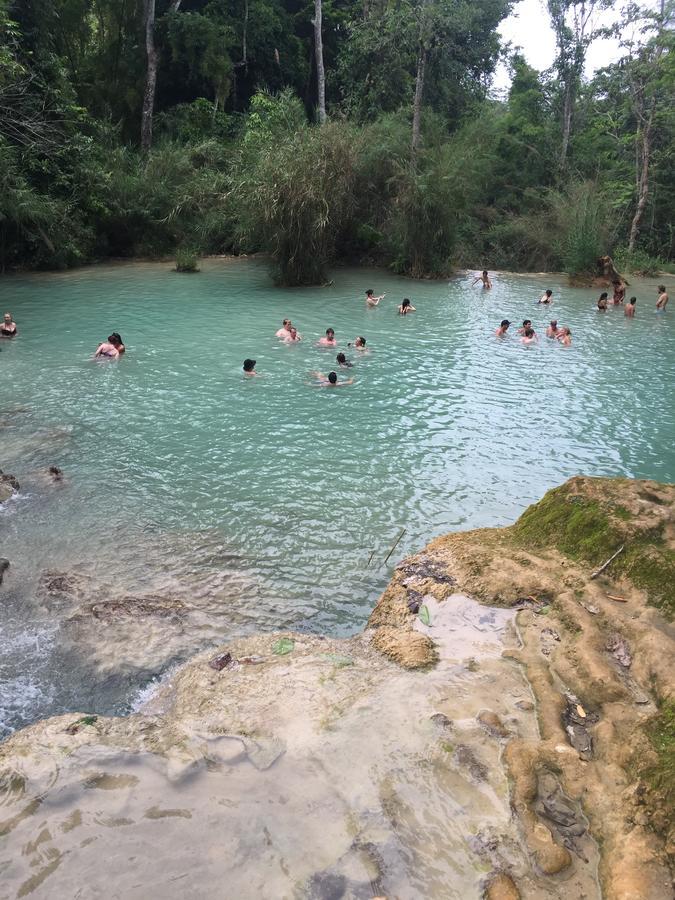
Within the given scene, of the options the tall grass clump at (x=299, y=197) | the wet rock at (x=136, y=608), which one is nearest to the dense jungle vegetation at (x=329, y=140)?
the tall grass clump at (x=299, y=197)

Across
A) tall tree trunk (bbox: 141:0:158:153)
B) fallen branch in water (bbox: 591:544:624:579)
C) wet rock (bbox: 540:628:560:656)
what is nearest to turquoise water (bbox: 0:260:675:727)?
wet rock (bbox: 540:628:560:656)

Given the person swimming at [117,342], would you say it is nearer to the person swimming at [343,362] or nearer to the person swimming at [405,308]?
the person swimming at [343,362]

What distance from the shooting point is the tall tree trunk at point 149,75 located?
1217 inches

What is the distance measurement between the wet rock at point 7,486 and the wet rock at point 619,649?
7225mm

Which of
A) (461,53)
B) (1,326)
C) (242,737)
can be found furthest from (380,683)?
(461,53)

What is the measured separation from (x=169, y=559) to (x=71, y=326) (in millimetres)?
13223

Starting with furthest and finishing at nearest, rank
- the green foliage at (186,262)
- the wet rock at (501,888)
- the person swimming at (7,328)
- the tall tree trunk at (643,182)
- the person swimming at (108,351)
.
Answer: the tall tree trunk at (643,182)
the green foliage at (186,262)
the person swimming at (7,328)
the person swimming at (108,351)
the wet rock at (501,888)

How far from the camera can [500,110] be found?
44969mm

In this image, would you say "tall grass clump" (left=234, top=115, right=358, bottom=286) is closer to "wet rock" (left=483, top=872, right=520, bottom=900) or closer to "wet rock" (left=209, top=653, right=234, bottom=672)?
"wet rock" (left=209, top=653, right=234, bottom=672)

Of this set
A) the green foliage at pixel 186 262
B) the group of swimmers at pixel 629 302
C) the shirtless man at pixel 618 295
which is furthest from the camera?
the green foliage at pixel 186 262

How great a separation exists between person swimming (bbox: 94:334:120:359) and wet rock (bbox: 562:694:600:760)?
13.5m

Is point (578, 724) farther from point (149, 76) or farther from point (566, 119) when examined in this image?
point (566, 119)

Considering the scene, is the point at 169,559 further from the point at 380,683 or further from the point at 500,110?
the point at 500,110

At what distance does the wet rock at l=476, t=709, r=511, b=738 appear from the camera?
385 cm
